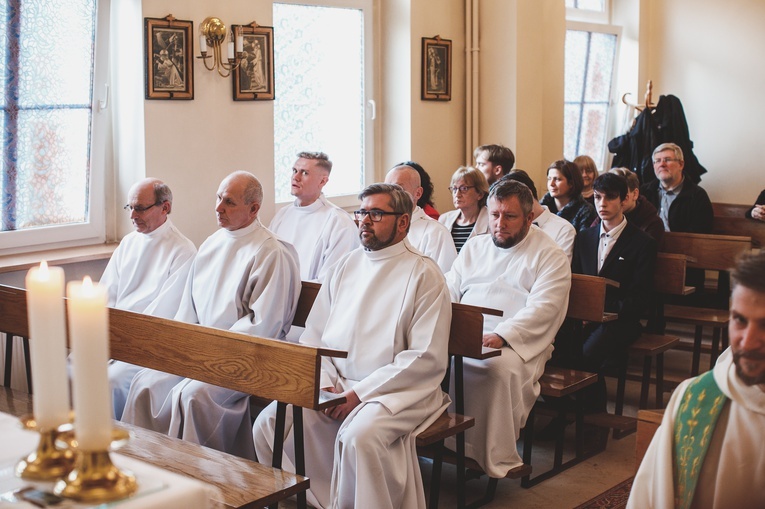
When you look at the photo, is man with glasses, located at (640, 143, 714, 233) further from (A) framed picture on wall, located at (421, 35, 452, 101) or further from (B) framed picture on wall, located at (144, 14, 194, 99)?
(B) framed picture on wall, located at (144, 14, 194, 99)

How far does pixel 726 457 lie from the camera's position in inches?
102

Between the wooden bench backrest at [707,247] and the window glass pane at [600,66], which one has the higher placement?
the window glass pane at [600,66]

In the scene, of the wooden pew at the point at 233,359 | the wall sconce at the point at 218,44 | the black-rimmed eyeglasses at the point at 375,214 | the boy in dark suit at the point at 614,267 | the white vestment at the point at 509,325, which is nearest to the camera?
the wooden pew at the point at 233,359

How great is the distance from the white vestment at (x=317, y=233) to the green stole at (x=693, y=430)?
12.7 feet

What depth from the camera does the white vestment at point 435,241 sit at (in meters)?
6.20

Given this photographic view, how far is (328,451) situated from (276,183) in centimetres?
353

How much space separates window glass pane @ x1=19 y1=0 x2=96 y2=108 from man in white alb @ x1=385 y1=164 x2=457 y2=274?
7.11 ft

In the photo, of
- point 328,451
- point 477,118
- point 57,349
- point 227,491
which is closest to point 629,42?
point 477,118

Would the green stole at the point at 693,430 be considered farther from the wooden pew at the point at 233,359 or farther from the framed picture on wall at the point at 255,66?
the framed picture on wall at the point at 255,66

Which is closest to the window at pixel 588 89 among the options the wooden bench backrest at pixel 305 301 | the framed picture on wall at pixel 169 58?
the framed picture on wall at pixel 169 58

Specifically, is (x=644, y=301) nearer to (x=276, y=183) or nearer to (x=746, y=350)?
(x=276, y=183)

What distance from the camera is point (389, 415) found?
4.07 m

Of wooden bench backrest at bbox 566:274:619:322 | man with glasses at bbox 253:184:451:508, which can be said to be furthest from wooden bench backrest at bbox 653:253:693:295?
man with glasses at bbox 253:184:451:508

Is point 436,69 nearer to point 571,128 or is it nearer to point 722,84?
point 571,128
